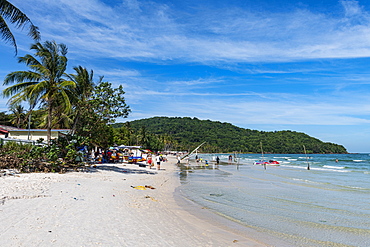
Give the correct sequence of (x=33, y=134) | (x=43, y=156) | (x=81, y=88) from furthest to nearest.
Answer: (x=33, y=134)
(x=81, y=88)
(x=43, y=156)

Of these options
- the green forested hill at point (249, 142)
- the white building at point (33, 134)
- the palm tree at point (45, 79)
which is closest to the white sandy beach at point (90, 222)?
the palm tree at point (45, 79)

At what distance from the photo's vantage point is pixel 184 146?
157625 millimetres

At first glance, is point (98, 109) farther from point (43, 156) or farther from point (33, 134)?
point (33, 134)

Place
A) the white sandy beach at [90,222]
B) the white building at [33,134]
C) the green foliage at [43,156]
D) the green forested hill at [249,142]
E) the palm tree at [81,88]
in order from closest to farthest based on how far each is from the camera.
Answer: the white sandy beach at [90,222] → the green foliage at [43,156] → the palm tree at [81,88] → the white building at [33,134] → the green forested hill at [249,142]

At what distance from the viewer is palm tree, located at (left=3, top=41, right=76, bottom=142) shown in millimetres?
16219

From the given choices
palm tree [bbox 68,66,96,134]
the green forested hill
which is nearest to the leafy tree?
palm tree [bbox 68,66,96,134]

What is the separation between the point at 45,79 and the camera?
16.8 m

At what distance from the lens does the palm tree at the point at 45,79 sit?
53.2 feet

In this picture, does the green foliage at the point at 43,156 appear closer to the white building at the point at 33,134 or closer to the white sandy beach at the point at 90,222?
the white sandy beach at the point at 90,222

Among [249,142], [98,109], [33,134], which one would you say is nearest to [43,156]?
[98,109]

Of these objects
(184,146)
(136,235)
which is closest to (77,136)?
(136,235)

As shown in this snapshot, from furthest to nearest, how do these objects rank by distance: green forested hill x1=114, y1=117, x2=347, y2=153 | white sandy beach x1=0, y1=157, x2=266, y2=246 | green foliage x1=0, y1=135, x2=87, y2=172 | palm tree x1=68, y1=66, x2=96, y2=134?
1. green forested hill x1=114, y1=117, x2=347, y2=153
2. palm tree x1=68, y1=66, x2=96, y2=134
3. green foliage x1=0, y1=135, x2=87, y2=172
4. white sandy beach x1=0, y1=157, x2=266, y2=246

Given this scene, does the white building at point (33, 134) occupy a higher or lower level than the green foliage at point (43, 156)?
higher

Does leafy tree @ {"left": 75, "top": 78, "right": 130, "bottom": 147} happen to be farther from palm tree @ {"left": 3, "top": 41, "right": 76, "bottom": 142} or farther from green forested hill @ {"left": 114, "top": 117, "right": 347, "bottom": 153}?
green forested hill @ {"left": 114, "top": 117, "right": 347, "bottom": 153}
